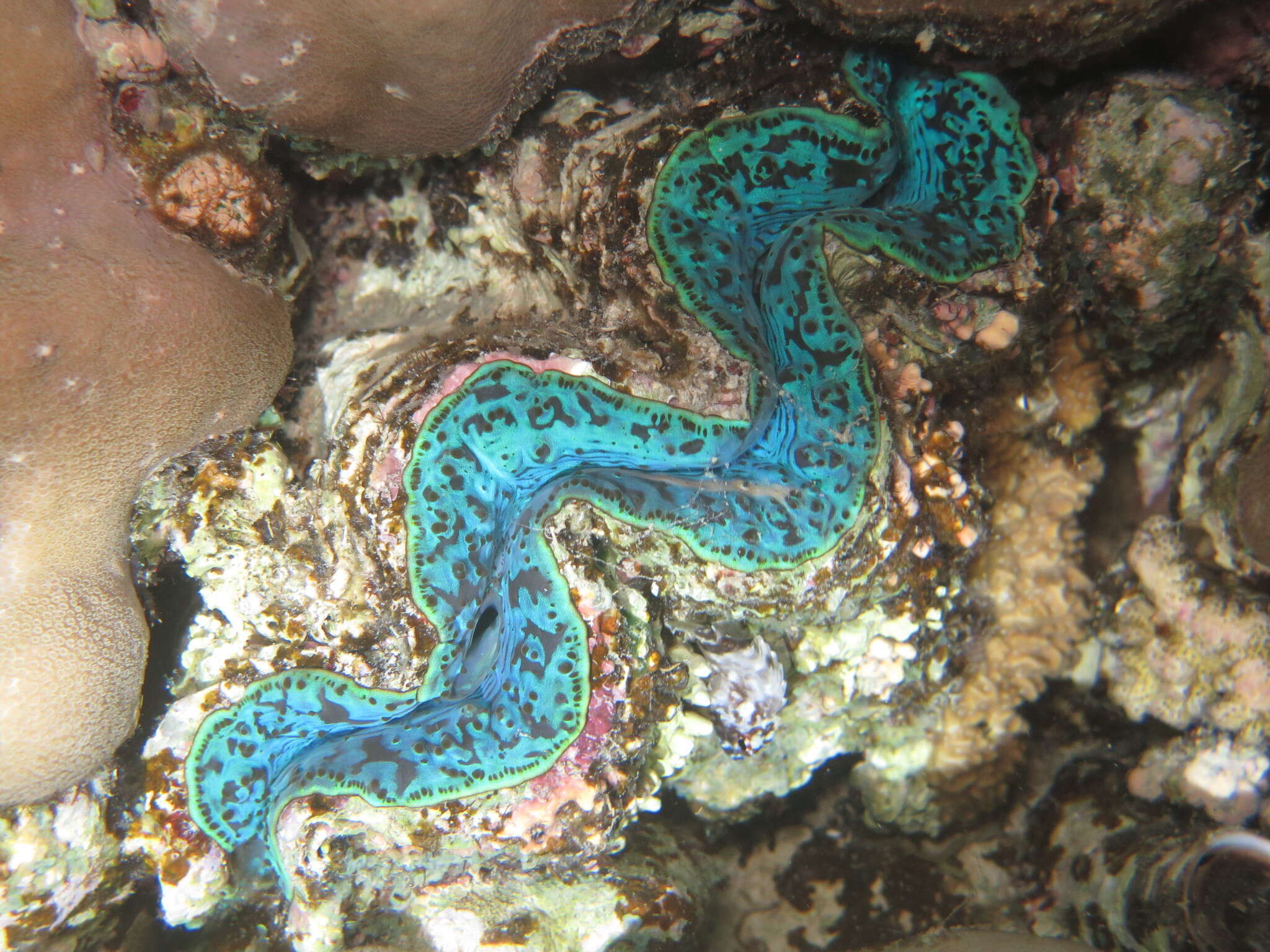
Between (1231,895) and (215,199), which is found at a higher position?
(215,199)

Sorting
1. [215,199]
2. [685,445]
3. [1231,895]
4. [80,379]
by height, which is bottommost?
[1231,895]

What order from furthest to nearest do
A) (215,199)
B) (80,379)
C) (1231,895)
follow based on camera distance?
(1231,895) < (215,199) < (80,379)

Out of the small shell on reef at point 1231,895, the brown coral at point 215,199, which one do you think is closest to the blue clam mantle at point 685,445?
the brown coral at point 215,199

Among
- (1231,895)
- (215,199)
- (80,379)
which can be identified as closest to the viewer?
(80,379)

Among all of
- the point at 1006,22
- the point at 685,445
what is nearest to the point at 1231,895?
the point at 685,445

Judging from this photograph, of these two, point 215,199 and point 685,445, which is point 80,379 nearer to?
point 215,199

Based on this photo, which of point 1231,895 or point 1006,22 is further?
point 1231,895

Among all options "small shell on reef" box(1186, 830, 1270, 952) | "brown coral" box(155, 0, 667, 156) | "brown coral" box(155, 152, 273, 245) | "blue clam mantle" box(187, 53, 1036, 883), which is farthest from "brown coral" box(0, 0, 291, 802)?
"small shell on reef" box(1186, 830, 1270, 952)

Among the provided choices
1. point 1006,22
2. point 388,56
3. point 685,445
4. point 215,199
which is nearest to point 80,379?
point 215,199
